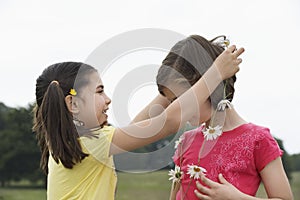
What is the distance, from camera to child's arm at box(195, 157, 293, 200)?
237cm

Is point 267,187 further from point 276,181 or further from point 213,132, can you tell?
point 213,132

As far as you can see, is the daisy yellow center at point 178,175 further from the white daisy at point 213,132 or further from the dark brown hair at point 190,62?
the dark brown hair at point 190,62

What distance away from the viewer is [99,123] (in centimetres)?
275

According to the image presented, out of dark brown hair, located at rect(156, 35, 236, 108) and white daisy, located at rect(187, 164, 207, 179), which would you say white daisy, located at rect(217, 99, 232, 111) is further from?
white daisy, located at rect(187, 164, 207, 179)

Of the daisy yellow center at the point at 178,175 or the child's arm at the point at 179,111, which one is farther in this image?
the daisy yellow center at the point at 178,175

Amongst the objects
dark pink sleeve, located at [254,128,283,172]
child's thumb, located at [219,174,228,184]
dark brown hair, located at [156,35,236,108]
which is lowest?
child's thumb, located at [219,174,228,184]

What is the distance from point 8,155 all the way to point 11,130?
1.78m

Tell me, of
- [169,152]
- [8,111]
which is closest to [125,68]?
[169,152]

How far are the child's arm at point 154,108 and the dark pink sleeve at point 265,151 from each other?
610 millimetres

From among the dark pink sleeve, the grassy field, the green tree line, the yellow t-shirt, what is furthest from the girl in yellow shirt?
the green tree line

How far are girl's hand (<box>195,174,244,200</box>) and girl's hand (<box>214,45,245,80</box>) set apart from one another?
524mm

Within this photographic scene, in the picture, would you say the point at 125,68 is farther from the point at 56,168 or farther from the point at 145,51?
the point at 56,168

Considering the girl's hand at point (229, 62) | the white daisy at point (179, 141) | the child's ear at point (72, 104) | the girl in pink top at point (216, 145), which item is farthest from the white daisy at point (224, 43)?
the child's ear at point (72, 104)

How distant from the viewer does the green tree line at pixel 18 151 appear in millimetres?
26875
